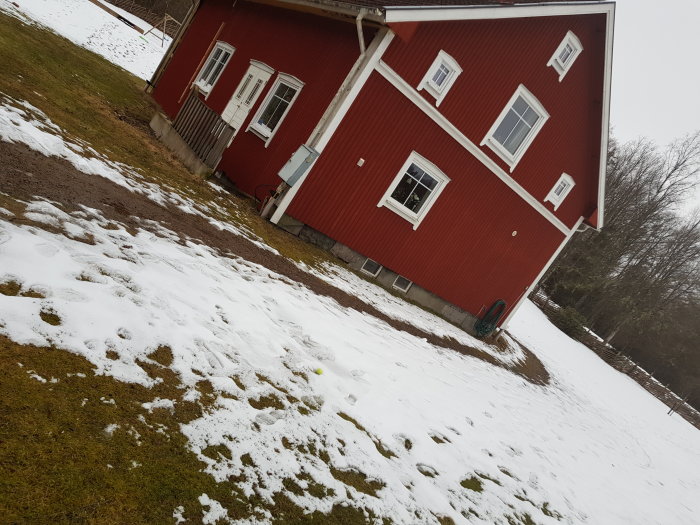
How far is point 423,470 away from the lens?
4.07 meters

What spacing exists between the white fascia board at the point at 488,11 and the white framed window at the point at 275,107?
3.07m

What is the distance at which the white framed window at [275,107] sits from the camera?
1023 centimetres

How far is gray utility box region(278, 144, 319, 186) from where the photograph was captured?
9.10m

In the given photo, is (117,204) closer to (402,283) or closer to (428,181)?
(428,181)

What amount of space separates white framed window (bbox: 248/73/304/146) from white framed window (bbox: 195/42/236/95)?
3446 millimetres

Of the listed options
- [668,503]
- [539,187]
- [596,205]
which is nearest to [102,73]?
[539,187]

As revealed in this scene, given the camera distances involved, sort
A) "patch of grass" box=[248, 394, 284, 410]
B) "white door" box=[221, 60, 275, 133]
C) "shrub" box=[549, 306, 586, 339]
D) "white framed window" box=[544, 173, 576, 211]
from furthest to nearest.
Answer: "shrub" box=[549, 306, 586, 339], "white framed window" box=[544, 173, 576, 211], "white door" box=[221, 60, 275, 133], "patch of grass" box=[248, 394, 284, 410]

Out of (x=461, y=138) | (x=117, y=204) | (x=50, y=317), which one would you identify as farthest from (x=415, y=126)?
(x=50, y=317)

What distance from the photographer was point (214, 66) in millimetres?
13633

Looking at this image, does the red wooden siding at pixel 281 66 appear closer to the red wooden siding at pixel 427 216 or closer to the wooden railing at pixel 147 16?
the red wooden siding at pixel 427 216

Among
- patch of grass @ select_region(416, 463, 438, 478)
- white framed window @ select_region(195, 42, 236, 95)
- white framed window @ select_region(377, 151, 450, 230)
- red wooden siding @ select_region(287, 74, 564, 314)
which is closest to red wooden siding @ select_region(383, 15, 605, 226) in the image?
red wooden siding @ select_region(287, 74, 564, 314)

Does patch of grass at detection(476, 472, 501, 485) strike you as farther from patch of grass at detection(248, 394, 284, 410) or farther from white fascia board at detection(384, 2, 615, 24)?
white fascia board at detection(384, 2, 615, 24)

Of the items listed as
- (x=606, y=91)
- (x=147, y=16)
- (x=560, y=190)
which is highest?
(x=606, y=91)

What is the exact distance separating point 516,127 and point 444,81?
10.5 feet
